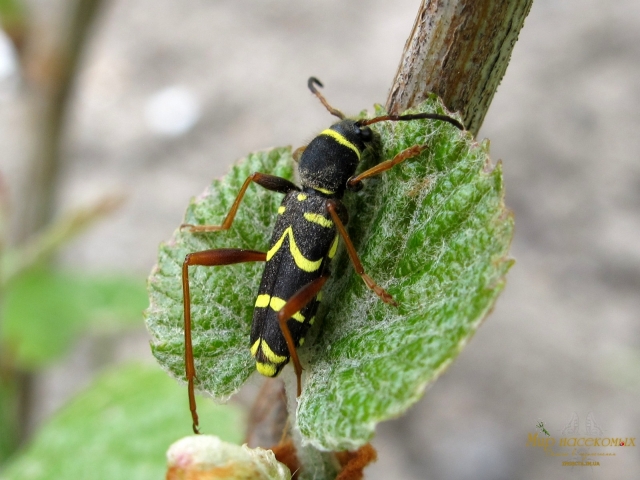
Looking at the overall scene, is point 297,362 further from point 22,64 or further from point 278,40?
point 278,40

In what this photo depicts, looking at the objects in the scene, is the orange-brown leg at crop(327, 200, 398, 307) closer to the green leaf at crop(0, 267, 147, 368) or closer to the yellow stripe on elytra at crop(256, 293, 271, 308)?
the yellow stripe on elytra at crop(256, 293, 271, 308)

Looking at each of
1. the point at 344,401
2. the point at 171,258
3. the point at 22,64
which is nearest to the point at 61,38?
the point at 22,64

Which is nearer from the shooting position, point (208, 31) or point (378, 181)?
point (378, 181)

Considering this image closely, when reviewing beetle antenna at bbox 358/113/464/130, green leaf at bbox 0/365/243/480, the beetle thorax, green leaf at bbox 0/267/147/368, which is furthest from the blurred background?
beetle antenna at bbox 358/113/464/130

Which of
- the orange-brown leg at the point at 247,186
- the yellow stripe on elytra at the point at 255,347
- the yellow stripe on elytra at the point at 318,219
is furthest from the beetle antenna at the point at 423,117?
the yellow stripe on elytra at the point at 255,347

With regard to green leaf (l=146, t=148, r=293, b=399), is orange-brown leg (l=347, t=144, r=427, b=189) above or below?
above
